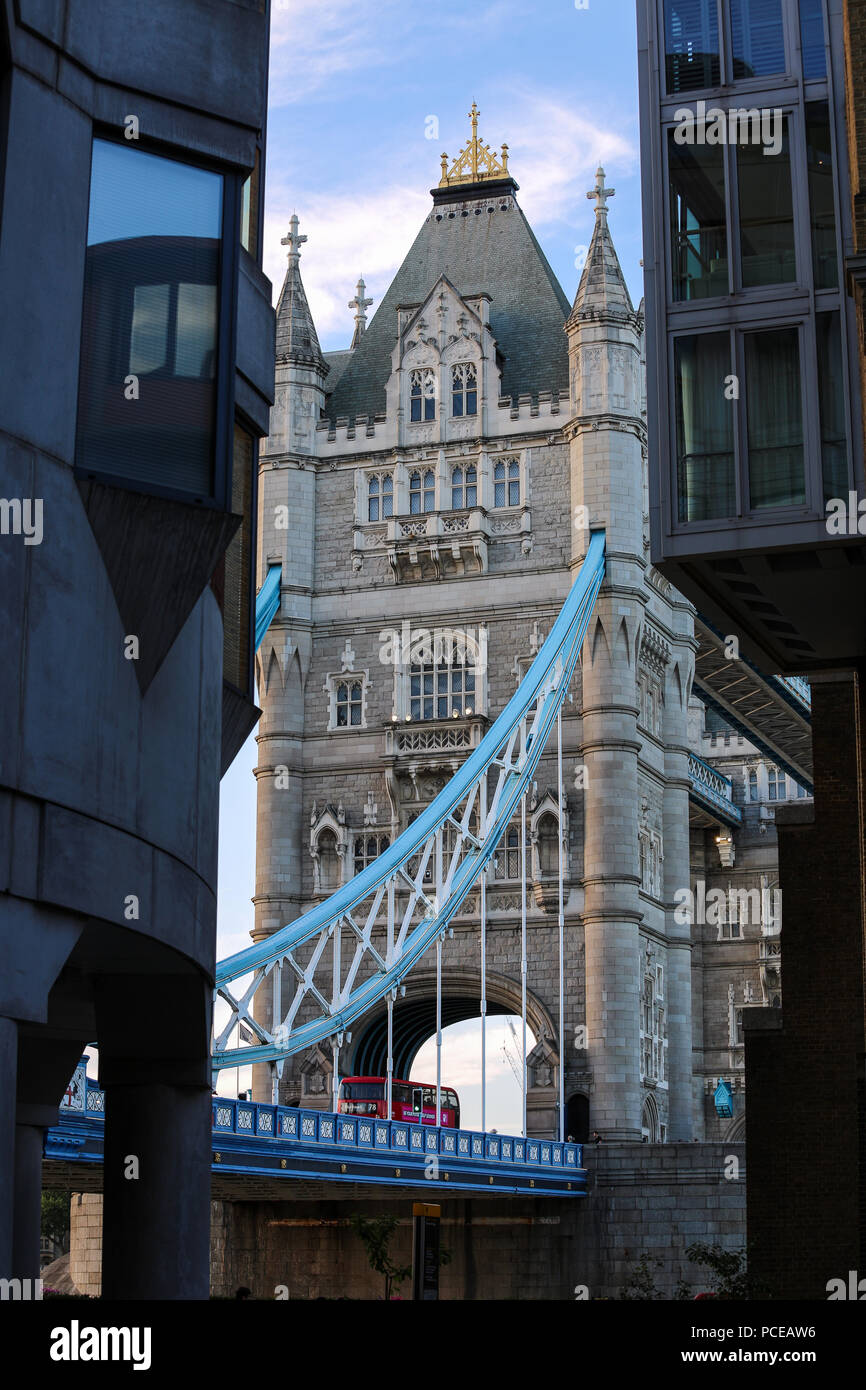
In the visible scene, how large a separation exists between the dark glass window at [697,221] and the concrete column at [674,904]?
3728 cm

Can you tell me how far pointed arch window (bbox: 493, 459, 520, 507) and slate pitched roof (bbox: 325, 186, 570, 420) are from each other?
2.39 metres

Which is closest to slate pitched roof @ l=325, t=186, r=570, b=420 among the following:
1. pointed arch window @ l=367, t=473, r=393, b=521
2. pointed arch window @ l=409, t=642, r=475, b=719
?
pointed arch window @ l=367, t=473, r=393, b=521

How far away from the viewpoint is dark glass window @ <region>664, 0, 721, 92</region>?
70.8 feet

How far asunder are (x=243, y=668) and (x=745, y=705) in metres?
55.4

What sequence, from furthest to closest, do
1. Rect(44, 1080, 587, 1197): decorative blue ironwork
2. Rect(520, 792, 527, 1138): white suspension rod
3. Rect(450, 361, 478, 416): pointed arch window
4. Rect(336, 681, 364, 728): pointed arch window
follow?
Rect(450, 361, 478, 416): pointed arch window, Rect(336, 681, 364, 728): pointed arch window, Rect(520, 792, 527, 1138): white suspension rod, Rect(44, 1080, 587, 1197): decorative blue ironwork

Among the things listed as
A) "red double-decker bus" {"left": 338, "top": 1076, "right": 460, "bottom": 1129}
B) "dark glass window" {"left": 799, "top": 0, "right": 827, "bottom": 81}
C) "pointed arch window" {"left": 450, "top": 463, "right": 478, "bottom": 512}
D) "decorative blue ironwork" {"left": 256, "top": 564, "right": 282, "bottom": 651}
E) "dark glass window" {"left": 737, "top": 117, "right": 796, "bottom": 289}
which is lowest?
"red double-decker bus" {"left": 338, "top": 1076, "right": 460, "bottom": 1129}

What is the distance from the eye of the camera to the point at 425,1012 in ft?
190

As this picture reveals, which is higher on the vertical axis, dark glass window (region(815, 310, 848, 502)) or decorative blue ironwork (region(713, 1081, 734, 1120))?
dark glass window (region(815, 310, 848, 502))

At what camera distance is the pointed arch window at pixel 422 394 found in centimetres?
5869

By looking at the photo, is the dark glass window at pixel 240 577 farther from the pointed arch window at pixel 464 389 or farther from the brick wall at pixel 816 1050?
the pointed arch window at pixel 464 389

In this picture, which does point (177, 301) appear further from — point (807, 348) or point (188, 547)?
point (807, 348)

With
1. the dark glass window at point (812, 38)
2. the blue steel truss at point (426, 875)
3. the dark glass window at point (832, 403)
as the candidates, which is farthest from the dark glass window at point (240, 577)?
the blue steel truss at point (426, 875)

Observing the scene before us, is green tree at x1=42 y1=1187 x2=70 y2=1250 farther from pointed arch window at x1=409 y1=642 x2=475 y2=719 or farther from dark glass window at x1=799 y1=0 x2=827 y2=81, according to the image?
dark glass window at x1=799 y1=0 x2=827 y2=81

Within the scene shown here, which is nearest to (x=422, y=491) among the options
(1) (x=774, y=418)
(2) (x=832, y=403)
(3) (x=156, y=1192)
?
(1) (x=774, y=418)
